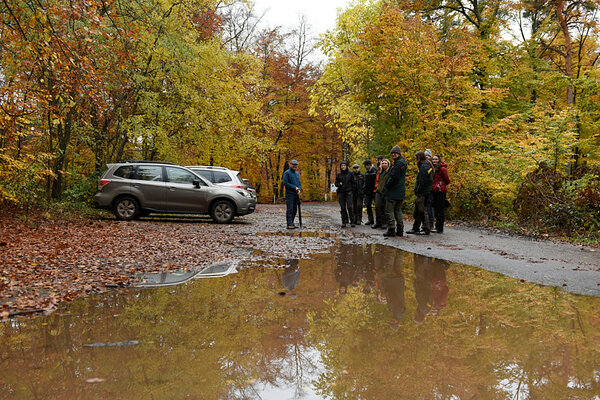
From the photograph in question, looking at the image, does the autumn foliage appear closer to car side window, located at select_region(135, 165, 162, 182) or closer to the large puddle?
car side window, located at select_region(135, 165, 162, 182)

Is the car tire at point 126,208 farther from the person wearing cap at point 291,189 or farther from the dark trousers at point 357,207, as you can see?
the dark trousers at point 357,207

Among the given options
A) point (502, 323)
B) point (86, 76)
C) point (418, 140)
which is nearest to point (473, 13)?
point (418, 140)

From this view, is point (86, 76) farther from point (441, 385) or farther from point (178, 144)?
point (178, 144)

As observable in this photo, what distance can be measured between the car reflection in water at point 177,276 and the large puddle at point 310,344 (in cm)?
33

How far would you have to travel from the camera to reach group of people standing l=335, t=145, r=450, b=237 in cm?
1092

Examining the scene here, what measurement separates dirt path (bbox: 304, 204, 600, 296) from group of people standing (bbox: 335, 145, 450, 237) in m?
0.49

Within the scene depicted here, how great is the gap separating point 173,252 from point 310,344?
4999 millimetres

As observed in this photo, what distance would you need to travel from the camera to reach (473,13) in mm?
23500

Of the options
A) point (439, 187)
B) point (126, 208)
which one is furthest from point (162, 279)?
point (126, 208)

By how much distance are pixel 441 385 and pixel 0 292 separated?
4657 millimetres

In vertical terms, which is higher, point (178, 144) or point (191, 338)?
point (178, 144)

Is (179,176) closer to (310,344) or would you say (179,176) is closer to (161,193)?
(161,193)

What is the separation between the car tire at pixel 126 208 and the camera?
1379 centimetres

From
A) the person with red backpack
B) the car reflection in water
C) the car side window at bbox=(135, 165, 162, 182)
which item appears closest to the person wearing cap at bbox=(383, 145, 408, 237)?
the person with red backpack
